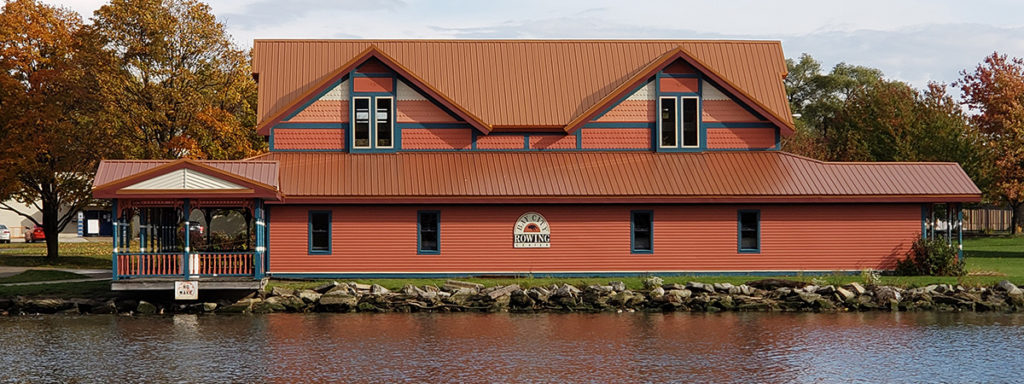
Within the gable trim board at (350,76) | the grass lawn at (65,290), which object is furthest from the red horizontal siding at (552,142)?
the grass lawn at (65,290)

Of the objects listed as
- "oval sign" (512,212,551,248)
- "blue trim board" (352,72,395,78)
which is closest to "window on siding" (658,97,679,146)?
"oval sign" (512,212,551,248)

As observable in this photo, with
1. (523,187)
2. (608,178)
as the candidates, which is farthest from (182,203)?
(608,178)

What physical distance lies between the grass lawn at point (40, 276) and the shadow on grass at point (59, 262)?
579 centimetres

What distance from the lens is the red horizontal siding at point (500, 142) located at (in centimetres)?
3756

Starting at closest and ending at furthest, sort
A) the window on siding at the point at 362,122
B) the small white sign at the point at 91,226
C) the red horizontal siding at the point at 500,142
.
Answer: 1. the window on siding at the point at 362,122
2. the red horizontal siding at the point at 500,142
3. the small white sign at the point at 91,226

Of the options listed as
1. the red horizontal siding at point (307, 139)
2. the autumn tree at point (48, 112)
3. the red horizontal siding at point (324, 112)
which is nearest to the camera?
the red horizontal siding at point (307, 139)

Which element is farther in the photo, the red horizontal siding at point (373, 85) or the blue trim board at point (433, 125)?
the blue trim board at point (433, 125)

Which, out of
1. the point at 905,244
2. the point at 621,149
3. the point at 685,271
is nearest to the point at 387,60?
the point at 621,149

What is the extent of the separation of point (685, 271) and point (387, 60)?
1222 centimetres

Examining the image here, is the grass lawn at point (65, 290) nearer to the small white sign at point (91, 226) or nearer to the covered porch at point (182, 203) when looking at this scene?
the covered porch at point (182, 203)

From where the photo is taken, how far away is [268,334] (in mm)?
25109

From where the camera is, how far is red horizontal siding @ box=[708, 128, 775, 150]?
124ft

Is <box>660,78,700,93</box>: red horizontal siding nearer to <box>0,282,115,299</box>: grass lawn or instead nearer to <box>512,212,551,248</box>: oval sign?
<box>512,212,551,248</box>: oval sign

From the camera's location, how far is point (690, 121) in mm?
37844
